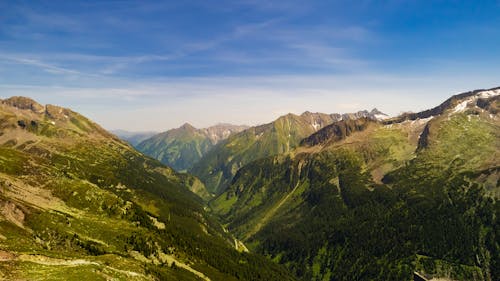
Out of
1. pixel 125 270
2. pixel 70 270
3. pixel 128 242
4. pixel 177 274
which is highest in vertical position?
pixel 70 270

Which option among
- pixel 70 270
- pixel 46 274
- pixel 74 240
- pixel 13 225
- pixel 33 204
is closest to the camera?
pixel 46 274

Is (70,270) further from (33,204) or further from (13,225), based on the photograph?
(33,204)

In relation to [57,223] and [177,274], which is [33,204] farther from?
[177,274]

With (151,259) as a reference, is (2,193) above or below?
above

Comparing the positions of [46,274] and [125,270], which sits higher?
[46,274]

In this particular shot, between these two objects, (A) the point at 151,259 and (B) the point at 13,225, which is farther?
(A) the point at 151,259

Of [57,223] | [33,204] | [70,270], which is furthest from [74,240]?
[70,270]

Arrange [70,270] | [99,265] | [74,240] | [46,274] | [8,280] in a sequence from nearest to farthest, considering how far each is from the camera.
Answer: [8,280] < [46,274] < [70,270] < [99,265] < [74,240]

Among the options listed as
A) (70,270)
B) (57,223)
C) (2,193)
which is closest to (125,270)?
(70,270)

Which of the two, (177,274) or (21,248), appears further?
(177,274)
